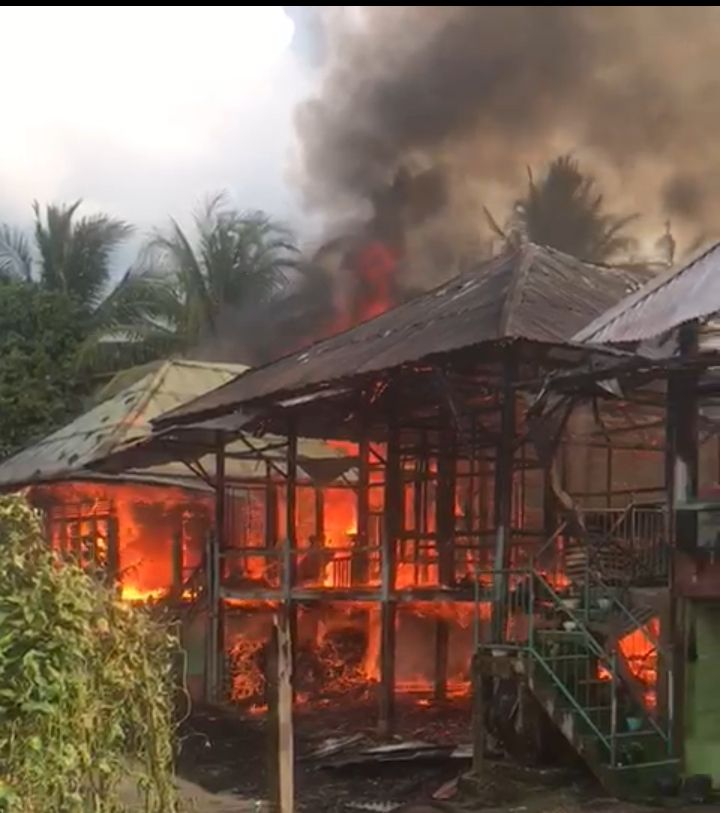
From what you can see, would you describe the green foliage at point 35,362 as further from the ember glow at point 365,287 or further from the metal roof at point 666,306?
the metal roof at point 666,306

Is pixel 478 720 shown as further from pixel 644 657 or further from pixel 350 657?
pixel 350 657

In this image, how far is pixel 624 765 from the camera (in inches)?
458

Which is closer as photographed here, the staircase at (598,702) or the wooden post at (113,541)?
the staircase at (598,702)

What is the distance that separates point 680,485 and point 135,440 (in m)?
10.5

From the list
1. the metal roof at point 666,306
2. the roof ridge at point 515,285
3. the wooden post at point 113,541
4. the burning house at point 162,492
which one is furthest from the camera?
the wooden post at point 113,541

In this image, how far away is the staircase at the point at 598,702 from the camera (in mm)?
11602

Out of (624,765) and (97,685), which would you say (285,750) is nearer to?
(97,685)

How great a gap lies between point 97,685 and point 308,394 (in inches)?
385

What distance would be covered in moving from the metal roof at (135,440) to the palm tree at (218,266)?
7.65 m

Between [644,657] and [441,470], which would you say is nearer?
[644,657]

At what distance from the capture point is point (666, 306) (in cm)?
1151

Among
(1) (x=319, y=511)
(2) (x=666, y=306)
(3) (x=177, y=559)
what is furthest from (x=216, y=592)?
(2) (x=666, y=306)

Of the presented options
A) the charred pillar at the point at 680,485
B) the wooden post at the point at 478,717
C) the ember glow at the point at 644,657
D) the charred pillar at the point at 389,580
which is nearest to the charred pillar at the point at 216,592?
Result: the charred pillar at the point at 389,580

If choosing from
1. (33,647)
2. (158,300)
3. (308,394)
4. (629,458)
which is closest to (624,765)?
(308,394)
